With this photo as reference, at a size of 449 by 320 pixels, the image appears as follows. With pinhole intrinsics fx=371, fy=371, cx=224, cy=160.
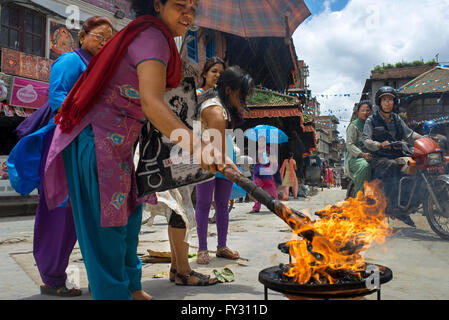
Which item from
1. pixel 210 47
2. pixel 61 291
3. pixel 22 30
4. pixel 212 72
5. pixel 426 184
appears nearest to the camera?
pixel 61 291

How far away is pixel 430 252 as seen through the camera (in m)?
3.92

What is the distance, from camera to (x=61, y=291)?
246cm

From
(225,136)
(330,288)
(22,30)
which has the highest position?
(22,30)

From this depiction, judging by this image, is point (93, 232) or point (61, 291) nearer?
point (93, 232)

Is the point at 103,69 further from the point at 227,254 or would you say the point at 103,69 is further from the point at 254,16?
the point at 254,16

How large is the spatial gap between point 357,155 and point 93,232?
487 cm

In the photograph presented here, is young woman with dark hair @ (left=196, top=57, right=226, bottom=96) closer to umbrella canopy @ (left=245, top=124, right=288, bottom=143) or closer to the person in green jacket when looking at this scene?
the person in green jacket

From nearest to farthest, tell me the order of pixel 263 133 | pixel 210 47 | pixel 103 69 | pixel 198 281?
pixel 103 69
pixel 198 281
pixel 263 133
pixel 210 47

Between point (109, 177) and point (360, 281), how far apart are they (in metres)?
1.17

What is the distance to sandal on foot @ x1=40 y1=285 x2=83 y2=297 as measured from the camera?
2445mm

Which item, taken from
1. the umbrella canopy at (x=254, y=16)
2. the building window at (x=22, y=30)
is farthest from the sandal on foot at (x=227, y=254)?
the building window at (x=22, y=30)

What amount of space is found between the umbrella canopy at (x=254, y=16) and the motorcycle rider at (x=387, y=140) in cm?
208

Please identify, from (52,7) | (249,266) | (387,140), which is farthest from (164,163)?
(52,7)

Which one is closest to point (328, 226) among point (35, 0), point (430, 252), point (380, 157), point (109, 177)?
point (109, 177)
